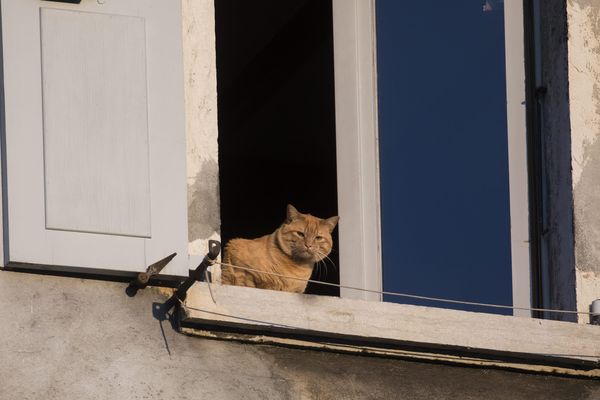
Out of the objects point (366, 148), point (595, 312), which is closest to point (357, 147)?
point (366, 148)

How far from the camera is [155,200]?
5156 millimetres

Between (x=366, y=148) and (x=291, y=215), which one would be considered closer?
(x=366, y=148)

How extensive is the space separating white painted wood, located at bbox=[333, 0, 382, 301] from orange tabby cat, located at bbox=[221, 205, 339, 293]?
0.44 meters

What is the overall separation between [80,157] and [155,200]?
0.89 feet

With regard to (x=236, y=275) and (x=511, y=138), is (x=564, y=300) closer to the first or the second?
(x=511, y=138)

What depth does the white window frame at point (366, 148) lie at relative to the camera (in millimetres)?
6027

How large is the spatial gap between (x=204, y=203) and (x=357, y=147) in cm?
90

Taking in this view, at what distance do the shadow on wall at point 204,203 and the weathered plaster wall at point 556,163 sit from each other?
1325 millimetres

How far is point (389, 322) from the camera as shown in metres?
5.37

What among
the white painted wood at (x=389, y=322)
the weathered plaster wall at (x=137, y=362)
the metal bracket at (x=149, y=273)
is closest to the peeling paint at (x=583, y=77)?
the white painted wood at (x=389, y=322)

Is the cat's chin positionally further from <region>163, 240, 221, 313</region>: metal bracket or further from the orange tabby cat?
<region>163, 240, 221, 313</region>: metal bracket

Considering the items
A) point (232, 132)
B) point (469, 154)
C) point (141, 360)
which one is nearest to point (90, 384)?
point (141, 360)

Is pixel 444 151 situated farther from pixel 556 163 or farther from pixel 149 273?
pixel 149 273

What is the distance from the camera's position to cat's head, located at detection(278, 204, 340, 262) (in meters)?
6.80
